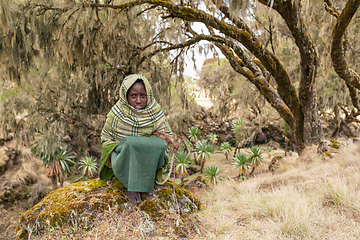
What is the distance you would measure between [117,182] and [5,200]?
12496 millimetres

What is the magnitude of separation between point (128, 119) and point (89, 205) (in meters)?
0.91

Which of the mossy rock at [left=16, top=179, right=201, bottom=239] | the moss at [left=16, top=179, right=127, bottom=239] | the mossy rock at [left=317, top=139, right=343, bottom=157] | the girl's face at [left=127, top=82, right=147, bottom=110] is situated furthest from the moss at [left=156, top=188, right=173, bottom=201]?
the mossy rock at [left=317, top=139, right=343, bottom=157]

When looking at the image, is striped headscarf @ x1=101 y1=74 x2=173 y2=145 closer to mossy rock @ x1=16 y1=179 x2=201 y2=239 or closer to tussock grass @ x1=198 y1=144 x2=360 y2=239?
mossy rock @ x1=16 y1=179 x2=201 y2=239

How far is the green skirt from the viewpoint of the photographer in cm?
224

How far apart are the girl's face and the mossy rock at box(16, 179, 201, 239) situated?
3.04 feet

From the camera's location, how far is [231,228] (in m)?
2.37

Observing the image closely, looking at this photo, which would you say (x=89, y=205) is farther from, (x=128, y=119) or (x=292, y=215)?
(x=292, y=215)

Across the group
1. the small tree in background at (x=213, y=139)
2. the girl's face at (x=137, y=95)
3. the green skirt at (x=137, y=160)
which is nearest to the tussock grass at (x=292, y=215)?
the green skirt at (x=137, y=160)

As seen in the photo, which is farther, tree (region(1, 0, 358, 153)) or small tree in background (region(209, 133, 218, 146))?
small tree in background (region(209, 133, 218, 146))

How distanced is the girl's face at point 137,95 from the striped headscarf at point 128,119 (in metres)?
0.03

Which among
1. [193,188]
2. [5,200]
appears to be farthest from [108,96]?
[5,200]

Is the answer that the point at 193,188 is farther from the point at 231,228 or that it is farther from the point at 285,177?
the point at 231,228

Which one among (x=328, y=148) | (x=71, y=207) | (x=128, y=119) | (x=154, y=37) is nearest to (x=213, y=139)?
(x=328, y=148)

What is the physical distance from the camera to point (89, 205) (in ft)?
7.57
